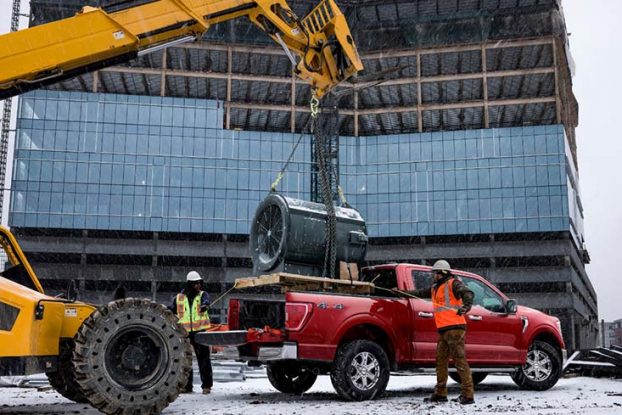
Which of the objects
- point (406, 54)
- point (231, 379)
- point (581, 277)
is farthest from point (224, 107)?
point (231, 379)

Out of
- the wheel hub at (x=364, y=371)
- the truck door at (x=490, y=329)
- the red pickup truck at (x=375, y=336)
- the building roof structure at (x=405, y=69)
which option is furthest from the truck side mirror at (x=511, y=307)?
the building roof structure at (x=405, y=69)

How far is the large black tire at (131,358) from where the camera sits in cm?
680

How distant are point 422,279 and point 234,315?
2.94m

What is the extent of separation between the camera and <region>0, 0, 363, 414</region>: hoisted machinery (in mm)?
6844

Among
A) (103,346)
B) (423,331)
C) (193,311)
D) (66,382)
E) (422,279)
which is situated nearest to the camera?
(103,346)

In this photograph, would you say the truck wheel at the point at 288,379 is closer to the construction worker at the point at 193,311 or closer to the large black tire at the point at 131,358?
the construction worker at the point at 193,311

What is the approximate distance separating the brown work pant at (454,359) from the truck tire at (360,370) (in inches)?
30.2

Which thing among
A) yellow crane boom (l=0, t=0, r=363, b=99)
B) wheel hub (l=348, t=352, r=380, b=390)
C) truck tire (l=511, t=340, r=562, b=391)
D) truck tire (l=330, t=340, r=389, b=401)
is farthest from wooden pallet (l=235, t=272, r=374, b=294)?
yellow crane boom (l=0, t=0, r=363, b=99)

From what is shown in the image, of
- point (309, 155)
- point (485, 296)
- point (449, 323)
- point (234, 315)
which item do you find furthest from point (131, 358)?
point (309, 155)

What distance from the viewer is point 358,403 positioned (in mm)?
9109

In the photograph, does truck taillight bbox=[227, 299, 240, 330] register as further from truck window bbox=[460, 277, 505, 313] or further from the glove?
truck window bbox=[460, 277, 505, 313]

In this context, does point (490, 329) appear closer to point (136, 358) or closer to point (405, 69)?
point (136, 358)

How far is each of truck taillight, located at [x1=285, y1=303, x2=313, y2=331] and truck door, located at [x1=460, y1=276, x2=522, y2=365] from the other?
278 cm

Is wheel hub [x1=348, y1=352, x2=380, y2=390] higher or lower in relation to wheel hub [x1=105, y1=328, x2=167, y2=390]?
lower
